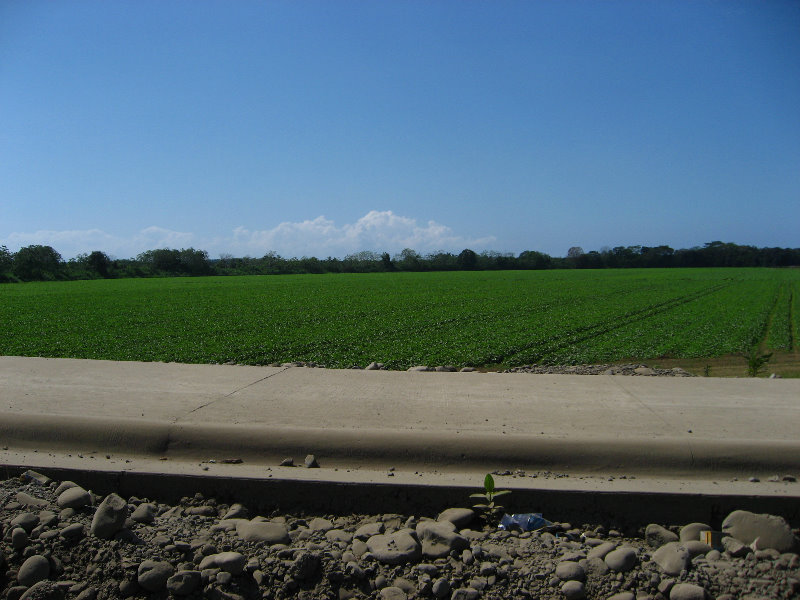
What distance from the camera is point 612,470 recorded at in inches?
168

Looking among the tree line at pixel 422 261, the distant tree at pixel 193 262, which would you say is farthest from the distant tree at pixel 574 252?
the distant tree at pixel 193 262

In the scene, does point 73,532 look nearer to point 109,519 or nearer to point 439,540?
point 109,519

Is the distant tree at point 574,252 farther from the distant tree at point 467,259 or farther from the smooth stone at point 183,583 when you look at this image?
the smooth stone at point 183,583

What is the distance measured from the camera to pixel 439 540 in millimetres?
3494

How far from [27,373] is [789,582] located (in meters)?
7.07

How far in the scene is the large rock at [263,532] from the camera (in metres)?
3.53

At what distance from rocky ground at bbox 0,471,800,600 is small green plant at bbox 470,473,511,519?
0.08m

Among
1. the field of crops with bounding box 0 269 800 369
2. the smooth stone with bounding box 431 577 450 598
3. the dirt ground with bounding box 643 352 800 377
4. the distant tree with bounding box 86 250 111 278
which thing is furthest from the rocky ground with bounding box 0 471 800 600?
the distant tree with bounding box 86 250 111 278

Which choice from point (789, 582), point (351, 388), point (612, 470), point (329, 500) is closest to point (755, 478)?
point (612, 470)

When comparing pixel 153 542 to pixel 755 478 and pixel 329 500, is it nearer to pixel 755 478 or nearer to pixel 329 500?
pixel 329 500

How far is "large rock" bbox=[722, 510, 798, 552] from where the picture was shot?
3453 mm

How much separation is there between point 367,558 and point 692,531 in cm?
194

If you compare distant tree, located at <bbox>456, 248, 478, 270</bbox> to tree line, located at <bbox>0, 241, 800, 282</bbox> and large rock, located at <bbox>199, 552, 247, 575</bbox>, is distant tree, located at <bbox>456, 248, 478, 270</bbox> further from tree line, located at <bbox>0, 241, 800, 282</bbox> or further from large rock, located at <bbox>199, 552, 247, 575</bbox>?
large rock, located at <bbox>199, 552, 247, 575</bbox>

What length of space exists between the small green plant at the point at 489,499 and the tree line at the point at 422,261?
101 meters
